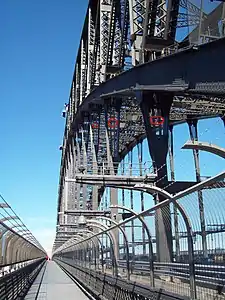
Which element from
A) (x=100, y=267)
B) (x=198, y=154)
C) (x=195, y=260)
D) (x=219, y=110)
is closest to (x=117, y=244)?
(x=100, y=267)

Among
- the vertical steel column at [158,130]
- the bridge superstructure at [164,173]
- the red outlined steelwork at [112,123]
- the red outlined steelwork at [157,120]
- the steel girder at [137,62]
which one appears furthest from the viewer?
the red outlined steelwork at [112,123]

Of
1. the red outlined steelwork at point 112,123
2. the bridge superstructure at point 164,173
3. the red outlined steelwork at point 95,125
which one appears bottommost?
the bridge superstructure at point 164,173

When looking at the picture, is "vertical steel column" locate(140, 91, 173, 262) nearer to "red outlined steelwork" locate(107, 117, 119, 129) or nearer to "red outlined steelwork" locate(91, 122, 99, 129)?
"red outlined steelwork" locate(107, 117, 119, 129)

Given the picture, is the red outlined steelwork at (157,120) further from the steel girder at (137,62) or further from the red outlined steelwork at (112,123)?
the red outlined steelwork at (112,123)

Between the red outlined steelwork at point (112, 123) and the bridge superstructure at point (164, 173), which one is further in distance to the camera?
the red outlined steelwork at point (112, 123)

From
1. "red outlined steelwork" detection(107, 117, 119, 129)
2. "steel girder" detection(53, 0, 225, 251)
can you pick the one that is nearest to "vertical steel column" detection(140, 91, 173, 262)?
"steel girder" detection(53, 0, 225, 251)

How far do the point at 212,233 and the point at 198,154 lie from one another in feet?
82.8

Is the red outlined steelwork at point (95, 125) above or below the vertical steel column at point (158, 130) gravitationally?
above

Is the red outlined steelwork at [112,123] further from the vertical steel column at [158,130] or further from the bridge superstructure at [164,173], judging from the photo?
the vertical steel column at [158,130]

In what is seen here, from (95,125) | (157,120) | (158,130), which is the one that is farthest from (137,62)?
(95,125)

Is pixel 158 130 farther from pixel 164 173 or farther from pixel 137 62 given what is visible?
pixel 137 62

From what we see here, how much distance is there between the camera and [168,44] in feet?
52.6

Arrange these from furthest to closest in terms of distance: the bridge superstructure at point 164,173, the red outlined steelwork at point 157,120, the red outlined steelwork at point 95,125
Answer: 1. the red outlined steelwork at point 95,125
2. the red outlined steelwork at point 157,120
3. the bridge superstructure at point 164,173

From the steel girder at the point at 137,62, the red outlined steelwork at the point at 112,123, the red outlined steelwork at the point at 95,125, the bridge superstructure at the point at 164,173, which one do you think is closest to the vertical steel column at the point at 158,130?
the bridge superstructure at the point at 164,173
